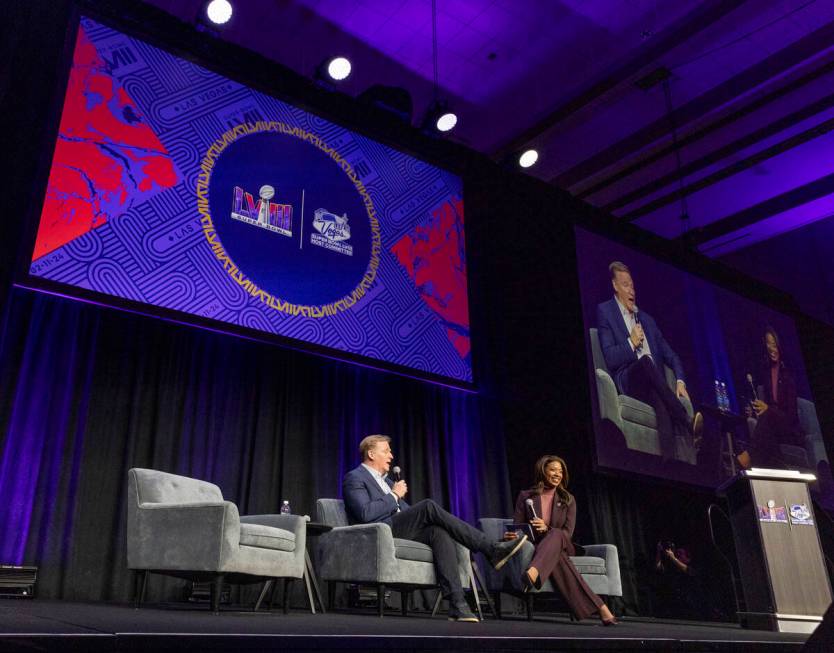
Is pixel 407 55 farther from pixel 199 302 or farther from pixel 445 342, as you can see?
pixel 199 302

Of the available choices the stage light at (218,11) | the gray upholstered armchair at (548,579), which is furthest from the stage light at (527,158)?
the gray upholstered armchair at (548,579)

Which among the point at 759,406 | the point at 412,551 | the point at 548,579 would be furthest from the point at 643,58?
the point at 412,551

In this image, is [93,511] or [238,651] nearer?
[238,651]

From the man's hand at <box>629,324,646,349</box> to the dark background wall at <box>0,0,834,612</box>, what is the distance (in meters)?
0.58

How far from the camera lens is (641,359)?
6.52 m

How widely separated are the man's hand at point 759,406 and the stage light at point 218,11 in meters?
6.08

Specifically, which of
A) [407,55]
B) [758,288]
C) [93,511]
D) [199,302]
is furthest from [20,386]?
[758,288]

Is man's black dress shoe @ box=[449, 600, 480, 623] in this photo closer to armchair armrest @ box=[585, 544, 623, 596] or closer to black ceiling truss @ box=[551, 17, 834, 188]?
armchair armrest @ box=[585, 544, 623, 596]

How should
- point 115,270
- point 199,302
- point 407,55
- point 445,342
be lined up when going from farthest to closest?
point 407,55 → point 445,342 → point 199,302 → point 115,270

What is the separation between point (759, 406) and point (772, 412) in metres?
0.22

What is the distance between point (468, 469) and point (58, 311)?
324 cm

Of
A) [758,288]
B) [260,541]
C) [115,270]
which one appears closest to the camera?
[260,541]

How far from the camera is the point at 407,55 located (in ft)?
19.4

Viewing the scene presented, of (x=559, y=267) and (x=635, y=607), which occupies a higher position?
(x=559, y=267)
